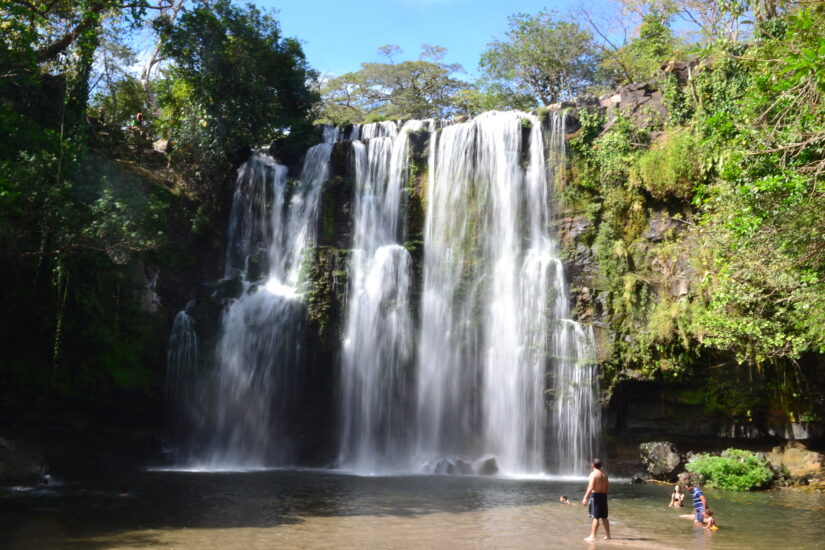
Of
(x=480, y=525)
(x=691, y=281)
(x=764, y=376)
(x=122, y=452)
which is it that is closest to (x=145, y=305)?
(x=122, y=452)

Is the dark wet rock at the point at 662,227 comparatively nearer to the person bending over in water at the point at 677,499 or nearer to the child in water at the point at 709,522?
the person bending over in water at the point at 677,499

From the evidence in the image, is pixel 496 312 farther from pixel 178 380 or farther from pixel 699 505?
pixel 699 505

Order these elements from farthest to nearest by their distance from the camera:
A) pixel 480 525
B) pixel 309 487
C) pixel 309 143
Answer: pixel 309 143
pixel 309 487
pixel 480 525

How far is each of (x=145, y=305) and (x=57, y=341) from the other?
3711 mm

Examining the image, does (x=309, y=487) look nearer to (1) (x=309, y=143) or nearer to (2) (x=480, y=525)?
(2) (x=480, y=525)

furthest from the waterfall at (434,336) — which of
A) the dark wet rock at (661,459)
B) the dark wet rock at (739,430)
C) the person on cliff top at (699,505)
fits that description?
the person on cliff top at (699,505)

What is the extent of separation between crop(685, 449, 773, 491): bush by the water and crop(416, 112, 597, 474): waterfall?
2.85m

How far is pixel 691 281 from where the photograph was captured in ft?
57.8

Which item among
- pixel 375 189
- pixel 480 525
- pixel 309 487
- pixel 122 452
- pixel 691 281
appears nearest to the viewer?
pixel 480 525

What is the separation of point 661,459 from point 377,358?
26.6 ft

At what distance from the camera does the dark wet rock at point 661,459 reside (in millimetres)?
16812

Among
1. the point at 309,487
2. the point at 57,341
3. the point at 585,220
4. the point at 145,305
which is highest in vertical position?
the point at 585,220

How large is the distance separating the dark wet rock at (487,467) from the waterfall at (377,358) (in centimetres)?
232

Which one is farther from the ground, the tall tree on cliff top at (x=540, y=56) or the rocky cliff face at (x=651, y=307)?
the tall tree on cliff top at (x=540, y=56)
